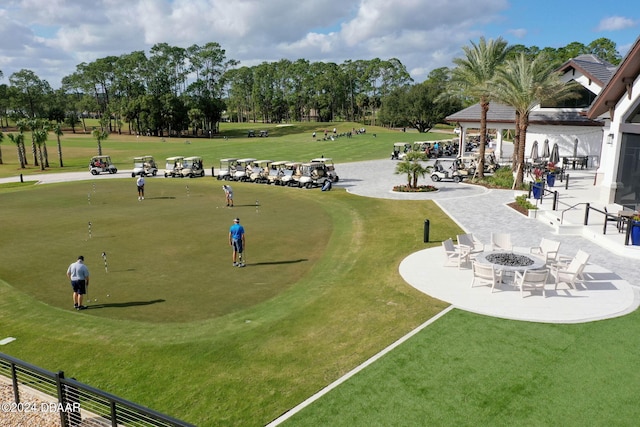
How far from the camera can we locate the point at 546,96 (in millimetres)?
31422

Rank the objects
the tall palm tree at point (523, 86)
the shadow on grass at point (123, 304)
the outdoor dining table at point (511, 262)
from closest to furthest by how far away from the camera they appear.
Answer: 1. the outdoor dining table at point (511, 262)
2. the shadow on grass at point (123, 304)
3. the tall palm tree at point (523, 86)

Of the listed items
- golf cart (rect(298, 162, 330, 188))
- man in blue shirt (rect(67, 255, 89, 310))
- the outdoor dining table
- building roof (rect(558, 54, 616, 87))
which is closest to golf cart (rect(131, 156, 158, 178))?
golf cart (rect(298, 162, 330, 188))

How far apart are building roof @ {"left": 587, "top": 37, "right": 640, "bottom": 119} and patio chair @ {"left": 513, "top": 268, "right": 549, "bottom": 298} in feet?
39.0

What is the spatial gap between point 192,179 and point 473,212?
2757 cm

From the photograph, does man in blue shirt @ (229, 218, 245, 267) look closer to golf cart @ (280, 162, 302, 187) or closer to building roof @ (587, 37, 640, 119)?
building roof @ (587, 37, 640, 119)

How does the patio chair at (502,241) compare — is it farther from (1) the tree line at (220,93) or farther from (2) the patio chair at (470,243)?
(1) the tree line at (220,93)

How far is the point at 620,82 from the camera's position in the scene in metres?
21.0

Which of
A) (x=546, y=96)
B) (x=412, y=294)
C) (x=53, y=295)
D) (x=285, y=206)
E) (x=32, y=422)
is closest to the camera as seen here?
(x=32, y=422)

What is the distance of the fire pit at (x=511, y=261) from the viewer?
1342 centimetres

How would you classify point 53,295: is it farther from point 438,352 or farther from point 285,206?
point 285,206

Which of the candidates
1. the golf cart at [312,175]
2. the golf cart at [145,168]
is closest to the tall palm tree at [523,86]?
the golf cart at [312,175]

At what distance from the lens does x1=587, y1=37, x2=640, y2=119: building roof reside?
62.9 ft

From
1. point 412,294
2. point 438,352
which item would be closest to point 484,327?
point 438,352

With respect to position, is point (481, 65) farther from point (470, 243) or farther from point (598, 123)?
point (470, 243)
